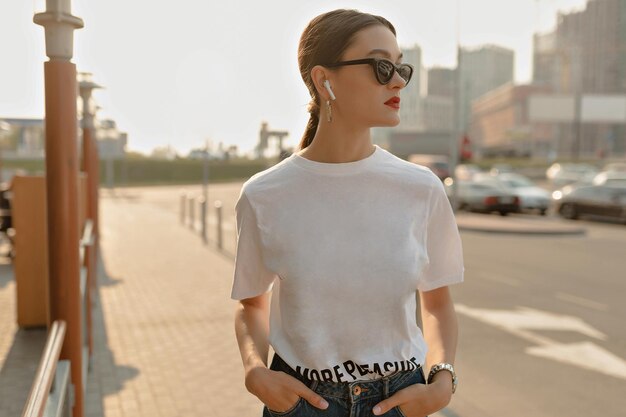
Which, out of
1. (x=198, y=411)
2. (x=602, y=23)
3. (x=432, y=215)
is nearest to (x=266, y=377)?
(x=432, y=215)

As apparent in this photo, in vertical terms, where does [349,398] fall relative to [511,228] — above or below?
above

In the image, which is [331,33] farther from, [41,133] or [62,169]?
[41,133]

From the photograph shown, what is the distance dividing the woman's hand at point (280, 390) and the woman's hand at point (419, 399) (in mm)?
153

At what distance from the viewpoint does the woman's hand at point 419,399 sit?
1824 millimetres

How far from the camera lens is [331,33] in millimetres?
1908

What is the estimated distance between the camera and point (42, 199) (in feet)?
26.5

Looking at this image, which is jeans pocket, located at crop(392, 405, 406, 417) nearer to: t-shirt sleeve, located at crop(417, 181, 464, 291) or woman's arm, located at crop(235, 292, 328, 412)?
woman's arm, located at crop(235, 292, 328, 412)

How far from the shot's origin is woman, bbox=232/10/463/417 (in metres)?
1.84

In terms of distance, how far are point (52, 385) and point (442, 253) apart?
2.01 metres

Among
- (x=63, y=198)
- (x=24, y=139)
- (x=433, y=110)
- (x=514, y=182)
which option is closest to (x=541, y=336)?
(x=433, y=110)

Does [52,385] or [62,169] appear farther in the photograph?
[62,169]

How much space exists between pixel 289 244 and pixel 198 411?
12.1ft

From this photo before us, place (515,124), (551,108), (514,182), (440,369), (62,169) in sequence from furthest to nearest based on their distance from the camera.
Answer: (515,124) < (551,108) < (514,182) < (62,169) < (440,369)

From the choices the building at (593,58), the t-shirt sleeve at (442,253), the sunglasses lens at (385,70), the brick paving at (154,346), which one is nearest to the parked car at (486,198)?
the brick paving at (154,346)
